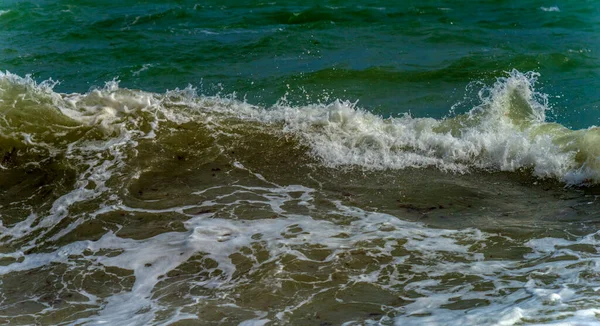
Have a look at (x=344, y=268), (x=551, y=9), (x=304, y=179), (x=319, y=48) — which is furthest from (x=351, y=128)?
(x=551, y=9)

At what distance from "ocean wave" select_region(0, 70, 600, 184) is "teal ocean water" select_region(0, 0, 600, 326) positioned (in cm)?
3

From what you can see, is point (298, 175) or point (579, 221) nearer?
point (579, 221)

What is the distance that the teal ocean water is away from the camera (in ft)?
18.6

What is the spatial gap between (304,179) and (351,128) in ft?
4.84

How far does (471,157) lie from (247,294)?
13.6 ft

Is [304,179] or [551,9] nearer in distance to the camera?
[304,179]

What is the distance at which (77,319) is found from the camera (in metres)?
5.54

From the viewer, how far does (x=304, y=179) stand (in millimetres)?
8234

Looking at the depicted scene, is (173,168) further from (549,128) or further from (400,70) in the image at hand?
(400,70)

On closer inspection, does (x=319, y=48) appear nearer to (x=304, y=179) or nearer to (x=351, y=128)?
(x=351, y=128)

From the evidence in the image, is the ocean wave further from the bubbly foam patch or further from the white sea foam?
the white sea foam

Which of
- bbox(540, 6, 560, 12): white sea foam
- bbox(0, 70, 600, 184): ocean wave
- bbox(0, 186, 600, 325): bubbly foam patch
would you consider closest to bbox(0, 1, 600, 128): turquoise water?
bbox(540, 6, 560, 12): white sea foam

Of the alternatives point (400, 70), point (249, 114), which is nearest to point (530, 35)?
point (400, 70)

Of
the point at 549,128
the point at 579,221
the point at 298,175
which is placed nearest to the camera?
the point at 579,221
